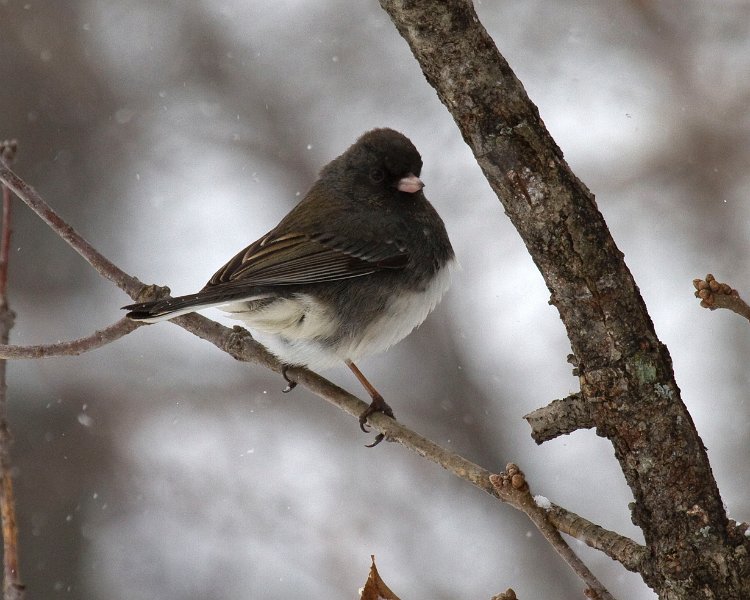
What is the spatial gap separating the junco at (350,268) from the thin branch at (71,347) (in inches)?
13.3

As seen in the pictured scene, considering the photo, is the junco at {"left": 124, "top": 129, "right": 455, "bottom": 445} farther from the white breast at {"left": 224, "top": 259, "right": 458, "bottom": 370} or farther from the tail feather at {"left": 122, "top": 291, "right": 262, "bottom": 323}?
the tail feather at {"left": 122, "top": 291, "right": 262, "bottom": 323}

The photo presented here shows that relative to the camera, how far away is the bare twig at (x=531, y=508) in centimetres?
153

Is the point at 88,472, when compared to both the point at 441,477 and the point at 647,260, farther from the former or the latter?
the point at 647,260

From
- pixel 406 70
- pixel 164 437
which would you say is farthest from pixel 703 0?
pixel 164 437

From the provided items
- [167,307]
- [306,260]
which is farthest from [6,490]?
[306,260]

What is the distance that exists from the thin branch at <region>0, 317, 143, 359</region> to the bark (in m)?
1.10

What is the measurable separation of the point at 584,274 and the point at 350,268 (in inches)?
59.5

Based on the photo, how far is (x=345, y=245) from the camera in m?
3.14

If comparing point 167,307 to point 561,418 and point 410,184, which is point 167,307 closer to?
point 561,418

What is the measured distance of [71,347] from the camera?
214 cm

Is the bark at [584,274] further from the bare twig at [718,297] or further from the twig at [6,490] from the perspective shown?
the twig at [6,490]

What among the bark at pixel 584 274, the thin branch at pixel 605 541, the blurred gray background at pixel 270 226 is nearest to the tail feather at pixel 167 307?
the bark at pixel 584 274

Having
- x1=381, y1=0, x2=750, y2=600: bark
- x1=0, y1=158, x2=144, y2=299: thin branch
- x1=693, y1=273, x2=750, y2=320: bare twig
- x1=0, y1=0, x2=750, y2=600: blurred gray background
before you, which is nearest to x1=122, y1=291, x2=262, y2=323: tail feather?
x1=0, y1=158, x2=144, y2=299: thin branch

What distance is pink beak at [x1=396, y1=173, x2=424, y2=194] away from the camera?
3203mm
